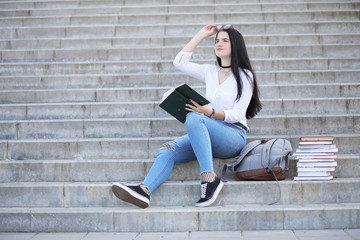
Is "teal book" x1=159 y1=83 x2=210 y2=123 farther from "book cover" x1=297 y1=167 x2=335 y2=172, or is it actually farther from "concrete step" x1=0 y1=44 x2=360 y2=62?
"concrete step" x1=0 y1=44 x2=360 y2=62

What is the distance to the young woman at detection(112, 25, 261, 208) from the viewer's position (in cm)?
380

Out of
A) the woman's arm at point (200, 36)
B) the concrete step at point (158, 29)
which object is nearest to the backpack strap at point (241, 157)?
the woman's arm at point (200, 36)

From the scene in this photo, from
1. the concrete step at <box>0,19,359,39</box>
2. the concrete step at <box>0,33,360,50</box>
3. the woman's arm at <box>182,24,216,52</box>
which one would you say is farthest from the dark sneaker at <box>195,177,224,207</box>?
the concrete step at <box>0,19,359,39</box>

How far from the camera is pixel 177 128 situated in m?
4.99

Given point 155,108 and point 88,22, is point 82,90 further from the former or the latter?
point 88,22

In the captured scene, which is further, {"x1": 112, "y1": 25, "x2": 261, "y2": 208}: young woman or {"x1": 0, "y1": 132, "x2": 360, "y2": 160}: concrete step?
{"x1": 0, "y1": 132, "x2": 360, "y2": 160}: concrete step

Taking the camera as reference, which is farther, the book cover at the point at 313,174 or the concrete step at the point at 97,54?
the concrete step at the point at 97,54

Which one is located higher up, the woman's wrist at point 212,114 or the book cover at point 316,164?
the woman's wrist at point 212,114

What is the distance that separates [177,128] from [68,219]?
1673mm

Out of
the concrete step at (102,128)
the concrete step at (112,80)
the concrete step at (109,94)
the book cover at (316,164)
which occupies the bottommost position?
the book cover at (316,164)

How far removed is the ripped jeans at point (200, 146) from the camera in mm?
3809

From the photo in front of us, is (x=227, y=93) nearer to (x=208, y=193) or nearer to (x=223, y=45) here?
(x=223, y=45)

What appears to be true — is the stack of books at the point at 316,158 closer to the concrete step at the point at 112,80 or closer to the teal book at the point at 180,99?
the teal book at the point at 180,99

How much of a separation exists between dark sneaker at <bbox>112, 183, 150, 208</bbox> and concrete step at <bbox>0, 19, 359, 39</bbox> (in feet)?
13.5
